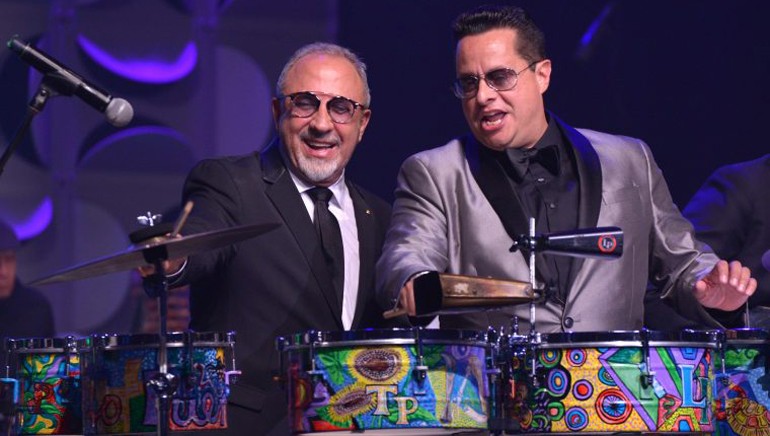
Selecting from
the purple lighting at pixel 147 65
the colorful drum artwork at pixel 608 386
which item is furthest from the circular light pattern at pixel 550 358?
the purple lighting at pixel 147 65

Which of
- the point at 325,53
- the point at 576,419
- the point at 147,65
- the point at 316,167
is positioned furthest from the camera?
the point at 147,65

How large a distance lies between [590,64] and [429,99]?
0.65 meters

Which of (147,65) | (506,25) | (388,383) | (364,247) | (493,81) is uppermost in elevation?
(147,65)

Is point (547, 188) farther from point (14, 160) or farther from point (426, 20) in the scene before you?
point (14, 160)

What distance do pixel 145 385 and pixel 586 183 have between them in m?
1.29

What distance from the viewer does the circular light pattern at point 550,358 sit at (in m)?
3.19

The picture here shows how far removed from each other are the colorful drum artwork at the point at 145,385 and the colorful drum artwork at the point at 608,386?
2.58 feet

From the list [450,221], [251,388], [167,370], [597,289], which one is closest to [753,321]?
[597,289]

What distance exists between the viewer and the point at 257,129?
553 centimetres

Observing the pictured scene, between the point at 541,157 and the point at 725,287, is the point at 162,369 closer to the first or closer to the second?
the point at 541,157

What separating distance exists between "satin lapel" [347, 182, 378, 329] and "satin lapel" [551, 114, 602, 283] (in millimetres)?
700

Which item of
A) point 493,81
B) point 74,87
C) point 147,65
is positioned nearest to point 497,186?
point 493,81

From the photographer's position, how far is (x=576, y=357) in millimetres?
3174

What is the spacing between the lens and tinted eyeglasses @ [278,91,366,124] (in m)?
4.01
